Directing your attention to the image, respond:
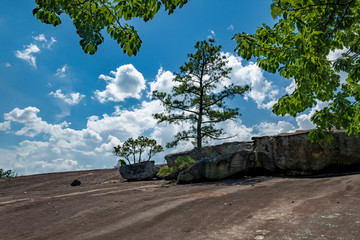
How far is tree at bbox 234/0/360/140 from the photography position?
13.4 ft

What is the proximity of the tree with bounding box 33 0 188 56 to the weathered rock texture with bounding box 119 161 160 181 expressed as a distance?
1825 cm

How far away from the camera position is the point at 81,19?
10.8 ft

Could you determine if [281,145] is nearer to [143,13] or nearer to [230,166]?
[230,166]

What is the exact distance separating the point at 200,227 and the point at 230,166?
882 cm

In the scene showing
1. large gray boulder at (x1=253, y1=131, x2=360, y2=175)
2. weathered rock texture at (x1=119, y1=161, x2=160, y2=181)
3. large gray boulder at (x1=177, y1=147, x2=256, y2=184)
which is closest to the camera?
large gray boulder at (x1=253, y1=131, x2=360, y2=175)

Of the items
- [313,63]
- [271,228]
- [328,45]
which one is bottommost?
[271,228]

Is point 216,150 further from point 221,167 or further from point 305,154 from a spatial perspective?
point 305,154

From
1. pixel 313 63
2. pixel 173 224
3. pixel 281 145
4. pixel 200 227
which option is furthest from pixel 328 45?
pixel 281 145

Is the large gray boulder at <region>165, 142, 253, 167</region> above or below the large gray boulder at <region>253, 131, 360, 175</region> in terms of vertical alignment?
A: above

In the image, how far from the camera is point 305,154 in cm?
1163

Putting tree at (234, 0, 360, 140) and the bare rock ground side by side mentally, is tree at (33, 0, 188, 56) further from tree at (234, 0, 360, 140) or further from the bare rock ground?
the bare rock ground

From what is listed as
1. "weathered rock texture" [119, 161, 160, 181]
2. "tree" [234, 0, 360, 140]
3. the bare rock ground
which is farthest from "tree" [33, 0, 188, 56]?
"weathered rock texture" [119, 161, 160, 181]

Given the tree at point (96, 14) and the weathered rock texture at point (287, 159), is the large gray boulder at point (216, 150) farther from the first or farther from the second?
the tree at point (96, 14)

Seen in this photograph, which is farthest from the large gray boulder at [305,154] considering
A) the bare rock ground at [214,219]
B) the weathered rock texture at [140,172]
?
the weathered rock texture at [140,172]
